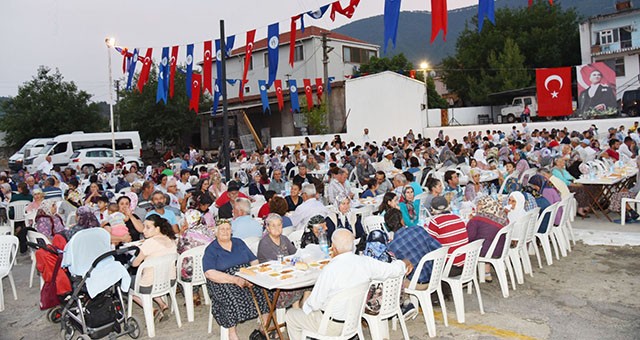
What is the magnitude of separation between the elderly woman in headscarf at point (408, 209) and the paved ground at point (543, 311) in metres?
1.16

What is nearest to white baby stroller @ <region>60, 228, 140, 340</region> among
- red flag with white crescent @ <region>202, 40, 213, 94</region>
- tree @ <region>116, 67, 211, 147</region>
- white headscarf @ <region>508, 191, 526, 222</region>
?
white headscarf @ <region>508, 191, 526, 222</region>

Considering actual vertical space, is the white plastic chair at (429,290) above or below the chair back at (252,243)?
below

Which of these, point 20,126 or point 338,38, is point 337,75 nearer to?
point 338,38

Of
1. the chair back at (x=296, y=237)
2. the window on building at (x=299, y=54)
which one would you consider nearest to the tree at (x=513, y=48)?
the window on building at (x=299, y=54)

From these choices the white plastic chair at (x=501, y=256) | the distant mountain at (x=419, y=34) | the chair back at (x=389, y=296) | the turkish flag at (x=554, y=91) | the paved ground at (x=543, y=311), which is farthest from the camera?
the distant mountain at (x=419, y=34)

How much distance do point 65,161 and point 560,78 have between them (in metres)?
26.6

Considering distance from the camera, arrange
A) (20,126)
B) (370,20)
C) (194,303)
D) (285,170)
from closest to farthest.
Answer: (194,303) → (285,170) → (20,126) → (370,20)

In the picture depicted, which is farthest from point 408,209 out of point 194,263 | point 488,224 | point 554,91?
point 554,91

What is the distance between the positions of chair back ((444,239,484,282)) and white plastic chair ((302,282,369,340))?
148 cm

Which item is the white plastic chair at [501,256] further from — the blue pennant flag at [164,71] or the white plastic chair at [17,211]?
the blue pennant flag at [164,71]

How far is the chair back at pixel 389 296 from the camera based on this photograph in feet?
13.7

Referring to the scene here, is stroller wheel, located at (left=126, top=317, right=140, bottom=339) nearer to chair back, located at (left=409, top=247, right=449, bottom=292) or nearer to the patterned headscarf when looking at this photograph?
chair back, located at (left=409, top=247, right=449, bottom=292)

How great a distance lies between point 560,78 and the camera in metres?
28.8

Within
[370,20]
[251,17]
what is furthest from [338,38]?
[370,20]
